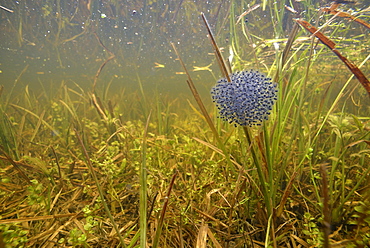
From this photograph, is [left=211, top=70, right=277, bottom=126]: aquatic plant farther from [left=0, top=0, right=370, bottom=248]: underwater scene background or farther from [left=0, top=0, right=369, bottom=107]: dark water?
[left=0, top=0, right=369, bottom=107]: dark water

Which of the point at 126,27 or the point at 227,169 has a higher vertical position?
the point at 126,27

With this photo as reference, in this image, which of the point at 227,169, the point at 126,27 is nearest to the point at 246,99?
the point at 227,169

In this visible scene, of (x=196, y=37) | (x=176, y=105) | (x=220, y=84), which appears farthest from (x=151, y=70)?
(x=220, y=84)

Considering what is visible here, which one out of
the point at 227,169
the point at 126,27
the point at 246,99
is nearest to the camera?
the point at 246,99

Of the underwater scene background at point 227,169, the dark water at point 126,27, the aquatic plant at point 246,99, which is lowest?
the underwater scene background at point 227,169

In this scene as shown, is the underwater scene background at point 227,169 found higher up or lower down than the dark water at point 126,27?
lower down

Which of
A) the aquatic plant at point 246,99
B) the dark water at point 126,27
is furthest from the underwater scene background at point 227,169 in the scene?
the dark water at point 126,27

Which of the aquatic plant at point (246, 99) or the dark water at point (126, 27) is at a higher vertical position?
the dark water at point (126, 27)

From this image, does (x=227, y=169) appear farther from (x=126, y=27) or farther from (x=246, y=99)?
(x=126, y=27)

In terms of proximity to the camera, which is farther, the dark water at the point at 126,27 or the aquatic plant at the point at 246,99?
the dark water at the point at 126,27

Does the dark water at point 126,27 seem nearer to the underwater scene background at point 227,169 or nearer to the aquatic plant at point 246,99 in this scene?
the underwater scene background at point 227,169
